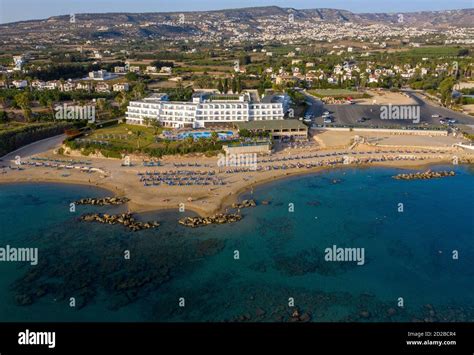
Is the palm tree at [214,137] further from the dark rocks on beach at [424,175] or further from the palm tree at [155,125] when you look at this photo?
the dark rocks on beach at [424,175]

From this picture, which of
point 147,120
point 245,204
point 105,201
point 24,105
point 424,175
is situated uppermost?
point 24,105

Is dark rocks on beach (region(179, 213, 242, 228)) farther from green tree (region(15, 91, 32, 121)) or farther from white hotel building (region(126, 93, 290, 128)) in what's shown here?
green tree (region(15, 91, 32, 121))

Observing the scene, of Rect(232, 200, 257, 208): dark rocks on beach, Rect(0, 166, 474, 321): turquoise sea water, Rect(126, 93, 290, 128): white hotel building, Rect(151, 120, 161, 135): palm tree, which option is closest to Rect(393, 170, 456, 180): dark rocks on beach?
Rect(0, 166, 474, 321): turquoise sea water

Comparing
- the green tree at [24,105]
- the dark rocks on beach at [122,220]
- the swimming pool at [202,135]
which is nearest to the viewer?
the dark rocks on beach at [122,220]

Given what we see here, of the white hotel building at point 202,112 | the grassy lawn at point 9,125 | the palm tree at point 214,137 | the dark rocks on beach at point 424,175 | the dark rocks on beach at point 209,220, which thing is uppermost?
the white hotel building at point 202,112

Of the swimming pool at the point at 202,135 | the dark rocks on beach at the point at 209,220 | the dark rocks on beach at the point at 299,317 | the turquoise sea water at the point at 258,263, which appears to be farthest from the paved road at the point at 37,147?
the dark rocks on beach at the point at 299,317

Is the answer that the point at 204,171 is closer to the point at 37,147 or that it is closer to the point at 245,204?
the point at 245,204

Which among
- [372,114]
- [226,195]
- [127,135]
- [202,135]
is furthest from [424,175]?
[127,135]
